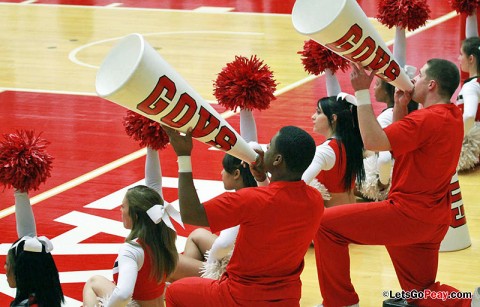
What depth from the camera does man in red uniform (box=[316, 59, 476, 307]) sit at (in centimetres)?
542

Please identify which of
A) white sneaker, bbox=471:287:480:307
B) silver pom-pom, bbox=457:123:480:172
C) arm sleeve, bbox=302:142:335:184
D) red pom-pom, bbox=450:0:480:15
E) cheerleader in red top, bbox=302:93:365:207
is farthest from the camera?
red pom-pom, bbox=450:0:480:15

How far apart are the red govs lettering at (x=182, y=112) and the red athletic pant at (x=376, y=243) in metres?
1.04

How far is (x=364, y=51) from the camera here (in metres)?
5.23

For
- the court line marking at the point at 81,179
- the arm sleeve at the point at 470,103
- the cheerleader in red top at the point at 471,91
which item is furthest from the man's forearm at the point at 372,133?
the court line marking at the point at 81,179

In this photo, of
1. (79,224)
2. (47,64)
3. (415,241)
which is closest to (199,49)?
(47,64)

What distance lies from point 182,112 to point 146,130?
1052mm

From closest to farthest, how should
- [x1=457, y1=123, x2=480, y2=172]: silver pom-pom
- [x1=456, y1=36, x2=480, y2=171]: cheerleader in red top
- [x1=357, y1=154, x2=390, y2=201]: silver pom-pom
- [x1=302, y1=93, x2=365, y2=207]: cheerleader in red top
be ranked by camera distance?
[x1=302, y1=93, x2=365, y2=207]: cheerleader in red top, [x1=357, y1=154, x2=390, y2=201]: silver pom-pom, [x1=456, y1=36, x2=480, y2=171]: cheerleader in red top, [x1=457, y1=123, x2=480, y2=172]: silver pom-pom

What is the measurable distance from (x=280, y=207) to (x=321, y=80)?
281 inches

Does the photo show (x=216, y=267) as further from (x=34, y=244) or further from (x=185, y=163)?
(x=185, y=163)

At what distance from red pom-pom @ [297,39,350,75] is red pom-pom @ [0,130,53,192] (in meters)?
2.61

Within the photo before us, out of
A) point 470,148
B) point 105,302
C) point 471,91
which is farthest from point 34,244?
point 470,148

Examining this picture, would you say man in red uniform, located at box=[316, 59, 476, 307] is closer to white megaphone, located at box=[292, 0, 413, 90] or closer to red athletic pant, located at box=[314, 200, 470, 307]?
red athletic pant, located at box=[314, 200, 470, 307]

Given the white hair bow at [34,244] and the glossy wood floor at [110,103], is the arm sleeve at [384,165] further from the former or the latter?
the white hair bow at [34,244]

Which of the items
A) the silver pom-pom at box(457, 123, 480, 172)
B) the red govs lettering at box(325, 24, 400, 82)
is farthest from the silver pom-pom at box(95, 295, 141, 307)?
the silver pom-pom at box(457, 123, 480, 172)
